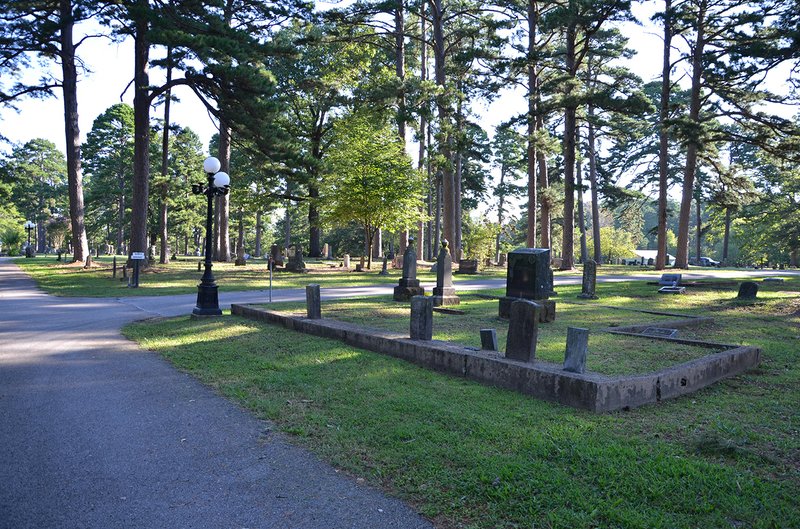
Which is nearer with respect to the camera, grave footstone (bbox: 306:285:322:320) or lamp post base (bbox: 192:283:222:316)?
grave footstone (bbox: 306:285:322:320)

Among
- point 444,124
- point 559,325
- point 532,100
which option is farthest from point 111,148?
point 559,325

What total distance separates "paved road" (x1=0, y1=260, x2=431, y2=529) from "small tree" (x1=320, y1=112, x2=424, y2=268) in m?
21.7

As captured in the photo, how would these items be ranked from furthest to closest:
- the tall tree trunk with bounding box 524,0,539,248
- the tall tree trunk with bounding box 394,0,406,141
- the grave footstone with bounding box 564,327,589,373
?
the tall tree trunk with bounding box 524,0,539,248 < the tall tree trunk with bounding box 394,0,406,141 < the grave footstone with bounding box 564,327,589,373

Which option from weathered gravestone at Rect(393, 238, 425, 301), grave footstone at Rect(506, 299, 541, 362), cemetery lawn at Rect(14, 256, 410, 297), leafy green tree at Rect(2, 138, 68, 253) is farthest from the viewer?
leafy green tree at Rect(2, 138, 68, 253)

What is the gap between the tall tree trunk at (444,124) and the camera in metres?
26.6

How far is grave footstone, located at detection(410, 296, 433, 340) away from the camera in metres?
7.72

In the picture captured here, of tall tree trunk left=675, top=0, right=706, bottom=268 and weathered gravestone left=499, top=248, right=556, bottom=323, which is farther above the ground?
tall tree trunk left=675, top=0, right=706, bottom=268

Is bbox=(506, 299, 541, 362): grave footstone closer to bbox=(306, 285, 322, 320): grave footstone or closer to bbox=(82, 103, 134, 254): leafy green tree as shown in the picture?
bbox=(306, 285, 322, 320): grave footstone

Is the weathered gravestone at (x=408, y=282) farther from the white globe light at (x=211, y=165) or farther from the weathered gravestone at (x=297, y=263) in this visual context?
the weathered gravestone at (x=297, y=263)

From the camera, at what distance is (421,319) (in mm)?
7797

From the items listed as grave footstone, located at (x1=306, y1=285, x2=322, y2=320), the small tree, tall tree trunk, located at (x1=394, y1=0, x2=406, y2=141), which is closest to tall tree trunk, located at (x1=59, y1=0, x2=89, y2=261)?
the small tree

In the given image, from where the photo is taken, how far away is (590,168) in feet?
132

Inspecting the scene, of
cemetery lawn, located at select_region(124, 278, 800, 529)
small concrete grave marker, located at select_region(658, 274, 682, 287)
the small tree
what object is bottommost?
cemetery lawn, located at select_region(124, 278, 800, 529)

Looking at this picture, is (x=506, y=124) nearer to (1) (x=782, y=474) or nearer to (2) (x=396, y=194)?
(2) (x=396, y=194)
